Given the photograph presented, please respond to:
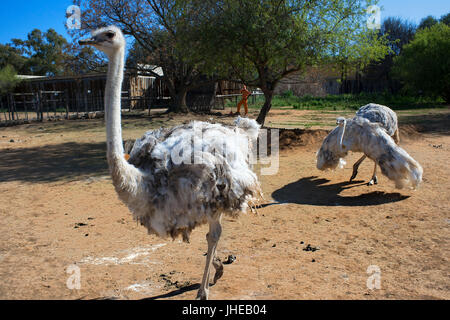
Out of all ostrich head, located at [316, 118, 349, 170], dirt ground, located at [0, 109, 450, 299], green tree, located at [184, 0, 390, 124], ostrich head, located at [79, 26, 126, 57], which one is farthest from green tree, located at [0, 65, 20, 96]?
ostrich head, located at [79, 26, 126, 57]

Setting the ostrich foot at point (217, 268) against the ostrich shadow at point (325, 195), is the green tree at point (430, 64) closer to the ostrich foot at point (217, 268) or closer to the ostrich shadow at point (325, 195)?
the ostrich shadow at point (325, 195)

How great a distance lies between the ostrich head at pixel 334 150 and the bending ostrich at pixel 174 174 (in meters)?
3.44

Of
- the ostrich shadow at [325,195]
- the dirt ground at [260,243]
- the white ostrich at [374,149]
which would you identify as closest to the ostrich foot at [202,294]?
the dirt ground at [260,243]

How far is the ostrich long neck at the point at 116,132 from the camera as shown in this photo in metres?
2.54

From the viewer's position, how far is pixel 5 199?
5.85 m

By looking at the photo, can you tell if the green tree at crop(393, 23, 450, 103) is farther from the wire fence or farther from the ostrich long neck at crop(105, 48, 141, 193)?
the ostrich long neck at crop(105, 48, 141, 193)

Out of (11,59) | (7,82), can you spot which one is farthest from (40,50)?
(7,82)

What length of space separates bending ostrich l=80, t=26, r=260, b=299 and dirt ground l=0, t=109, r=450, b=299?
70cm

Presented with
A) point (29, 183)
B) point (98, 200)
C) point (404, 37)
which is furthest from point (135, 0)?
point (404, 37)

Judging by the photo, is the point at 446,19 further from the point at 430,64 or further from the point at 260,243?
the point at 260,243

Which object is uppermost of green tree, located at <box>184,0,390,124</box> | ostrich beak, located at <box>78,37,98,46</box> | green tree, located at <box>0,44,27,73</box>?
green tree, located at <box>0,44,27,73</box>

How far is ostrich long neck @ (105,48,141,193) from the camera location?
8.34 feet
